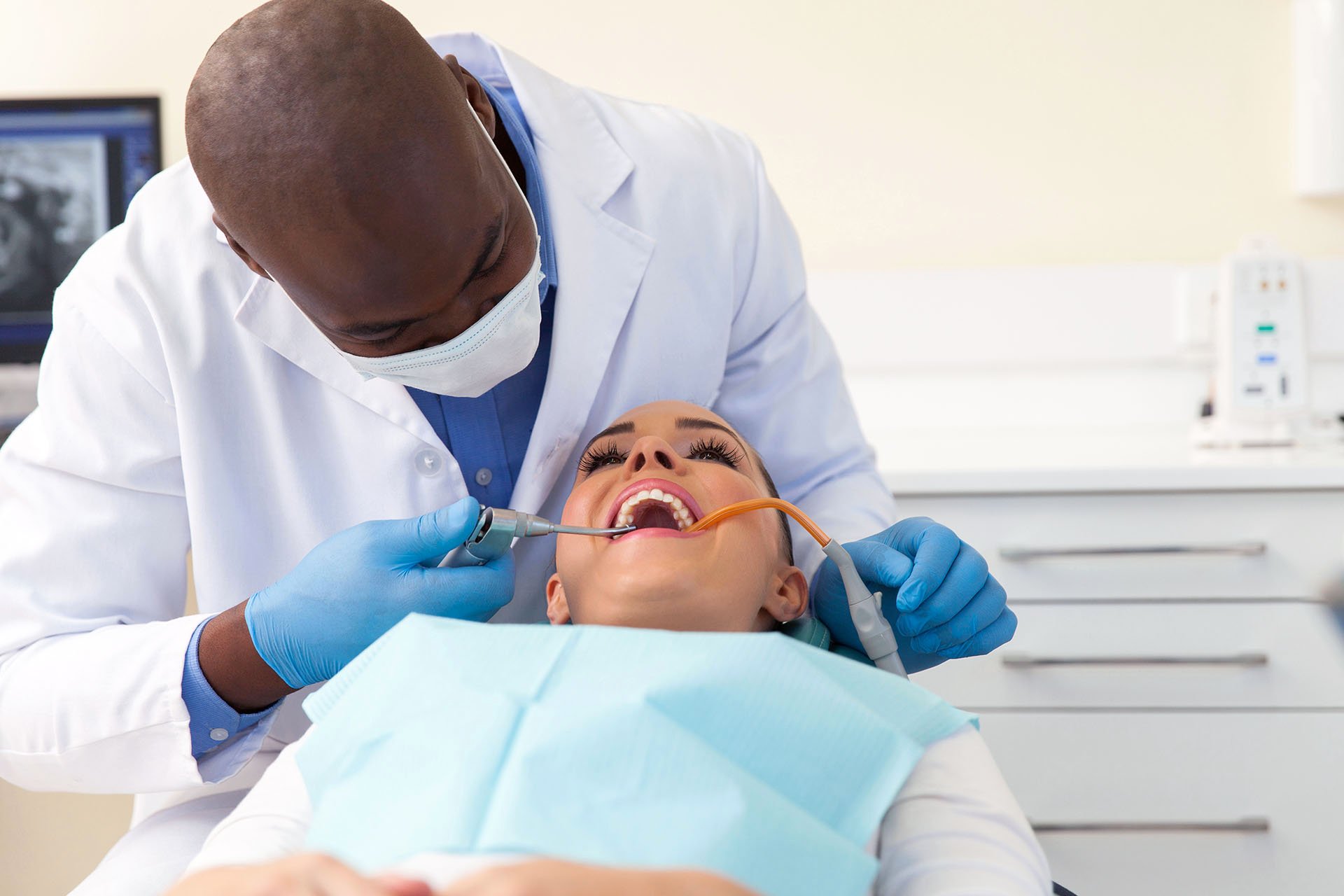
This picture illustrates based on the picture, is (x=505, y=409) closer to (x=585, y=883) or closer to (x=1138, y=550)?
(x=585, y=883)

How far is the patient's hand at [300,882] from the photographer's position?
2.32 feet

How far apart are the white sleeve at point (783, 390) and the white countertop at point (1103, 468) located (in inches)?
13.9

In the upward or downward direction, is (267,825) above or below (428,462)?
below

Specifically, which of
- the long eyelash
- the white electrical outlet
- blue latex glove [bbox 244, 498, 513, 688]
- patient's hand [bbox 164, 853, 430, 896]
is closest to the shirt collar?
the long eyelash

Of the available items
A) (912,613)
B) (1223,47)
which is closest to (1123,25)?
(1223,47)

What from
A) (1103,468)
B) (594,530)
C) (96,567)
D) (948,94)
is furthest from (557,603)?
(948,94)

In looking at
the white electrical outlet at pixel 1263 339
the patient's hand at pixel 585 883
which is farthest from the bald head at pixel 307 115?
the white electrical outlet at pixel 1263 339

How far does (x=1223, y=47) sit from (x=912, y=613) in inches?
67.0

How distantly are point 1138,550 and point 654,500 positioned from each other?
3.29 feet

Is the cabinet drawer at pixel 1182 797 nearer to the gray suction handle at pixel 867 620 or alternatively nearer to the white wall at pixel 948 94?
the gray suction handle at pixel 867 620

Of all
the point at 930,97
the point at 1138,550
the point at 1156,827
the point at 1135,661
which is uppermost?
the point at 930,97

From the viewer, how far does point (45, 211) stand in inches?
93.5

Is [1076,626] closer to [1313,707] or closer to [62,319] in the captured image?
[1313,707]

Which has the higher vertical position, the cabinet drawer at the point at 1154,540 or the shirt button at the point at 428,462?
the shirt button at the point at 428,462
